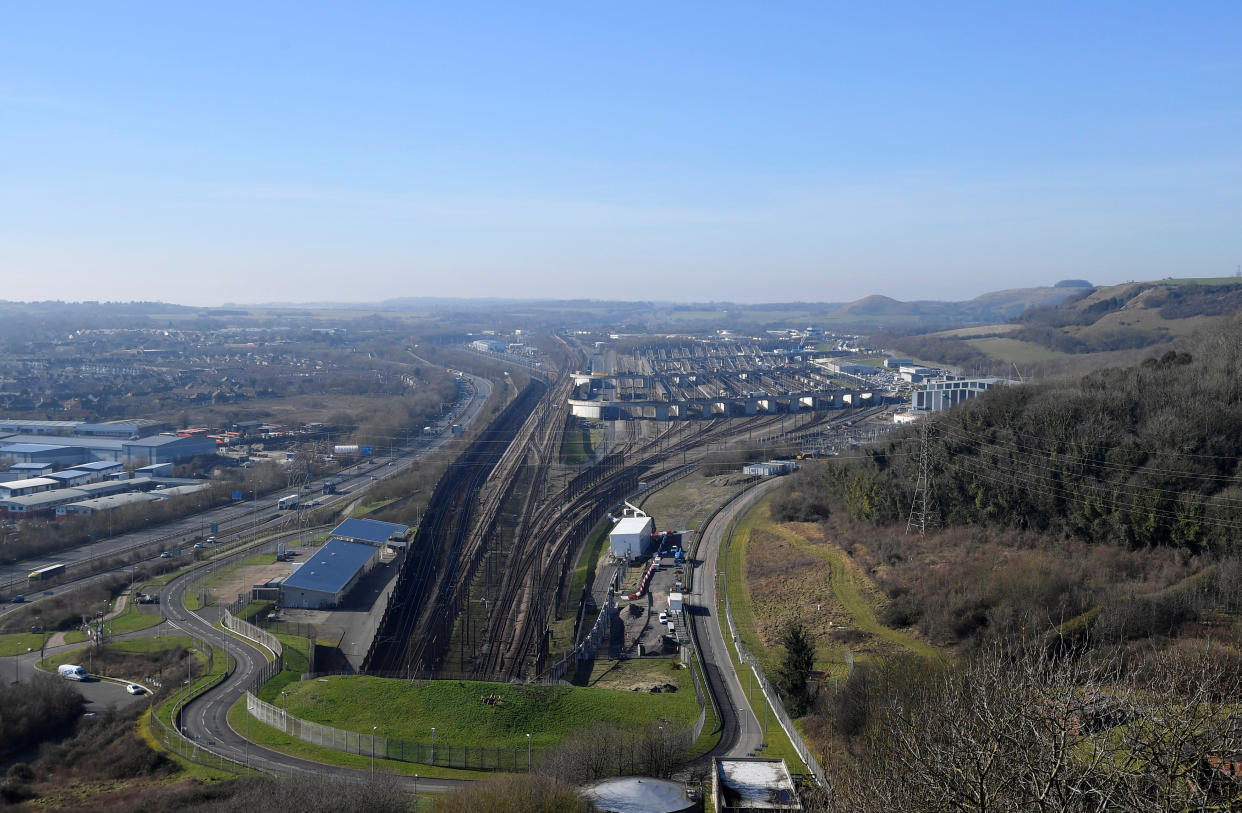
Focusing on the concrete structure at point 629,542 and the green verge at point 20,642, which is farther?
the concrete structure at point 629,542

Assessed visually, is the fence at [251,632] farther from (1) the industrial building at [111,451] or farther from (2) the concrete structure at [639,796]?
(1) the industrial building at [111,451]

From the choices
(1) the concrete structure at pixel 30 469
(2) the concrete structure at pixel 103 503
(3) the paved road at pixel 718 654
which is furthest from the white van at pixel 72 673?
(1) the concrete structure at pixel 30 469

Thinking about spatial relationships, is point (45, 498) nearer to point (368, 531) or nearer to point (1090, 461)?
point (368, 531)

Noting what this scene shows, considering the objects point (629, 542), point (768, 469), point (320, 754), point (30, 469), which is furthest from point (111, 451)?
point (320, 754)

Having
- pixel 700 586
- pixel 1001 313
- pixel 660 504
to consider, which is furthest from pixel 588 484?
pixel 1001 313

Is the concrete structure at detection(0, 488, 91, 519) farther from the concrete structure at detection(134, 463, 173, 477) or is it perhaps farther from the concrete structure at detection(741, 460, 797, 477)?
the concrete structure at detection(741, 460, 797, 477)
